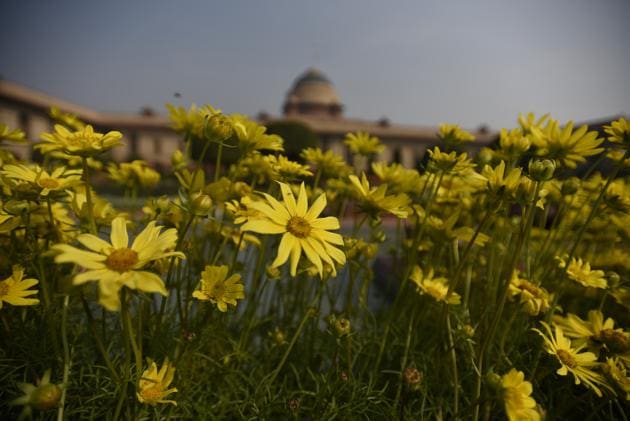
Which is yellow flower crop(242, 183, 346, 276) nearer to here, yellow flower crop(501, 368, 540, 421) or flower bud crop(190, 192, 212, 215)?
flower bud crop(190, 192, 212, 215)

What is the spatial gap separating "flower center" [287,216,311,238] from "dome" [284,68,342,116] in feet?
74.7

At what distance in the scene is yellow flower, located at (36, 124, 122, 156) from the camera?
0.56m

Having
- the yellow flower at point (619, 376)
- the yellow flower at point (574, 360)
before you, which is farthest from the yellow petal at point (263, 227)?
the yellow flower at point (619, 376)

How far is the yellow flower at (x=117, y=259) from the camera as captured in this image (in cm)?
41

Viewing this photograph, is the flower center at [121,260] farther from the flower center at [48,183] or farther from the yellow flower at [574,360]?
the yellow flower at [574,360]

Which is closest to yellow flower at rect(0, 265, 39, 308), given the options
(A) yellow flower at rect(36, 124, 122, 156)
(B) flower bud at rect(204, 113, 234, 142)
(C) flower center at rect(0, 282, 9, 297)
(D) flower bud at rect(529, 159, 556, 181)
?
(C) flower center at rect(0, 282, 9, 297)

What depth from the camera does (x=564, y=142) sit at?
83 centimetres

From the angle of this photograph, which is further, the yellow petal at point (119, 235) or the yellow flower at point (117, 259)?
the yellow petal at point (119, 235)

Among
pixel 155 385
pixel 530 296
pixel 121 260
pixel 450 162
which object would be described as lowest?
pixel 155 385

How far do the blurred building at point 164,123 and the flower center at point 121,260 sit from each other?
1158 centimetres

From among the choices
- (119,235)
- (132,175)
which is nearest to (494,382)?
(119,235)

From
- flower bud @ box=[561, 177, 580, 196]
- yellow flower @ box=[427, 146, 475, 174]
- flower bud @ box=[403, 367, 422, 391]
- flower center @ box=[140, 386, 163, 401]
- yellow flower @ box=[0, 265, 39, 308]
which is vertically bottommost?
flower center @ box=[140, 386, 163, 401]

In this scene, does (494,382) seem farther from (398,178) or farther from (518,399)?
(398,178)

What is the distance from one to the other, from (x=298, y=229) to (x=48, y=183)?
→ 46 centimetres
